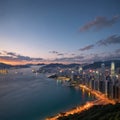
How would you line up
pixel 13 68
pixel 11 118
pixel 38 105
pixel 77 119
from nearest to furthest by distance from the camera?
1. pixel 77 119
2. pixel 11 118
3. pixel 38 105
4. pixel 13 68

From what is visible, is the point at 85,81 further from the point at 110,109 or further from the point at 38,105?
the point at 110,109

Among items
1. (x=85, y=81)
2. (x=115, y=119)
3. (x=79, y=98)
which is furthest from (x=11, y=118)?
(x=85, y=81)

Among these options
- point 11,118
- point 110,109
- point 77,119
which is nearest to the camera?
point 77,119

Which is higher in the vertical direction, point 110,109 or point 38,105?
point 110,109

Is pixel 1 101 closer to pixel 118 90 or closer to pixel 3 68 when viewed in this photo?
pixel 118 90

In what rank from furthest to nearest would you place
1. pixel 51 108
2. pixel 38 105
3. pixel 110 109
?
1. pixel 38 105
2. pixel 51 108
3. pixel 110 109

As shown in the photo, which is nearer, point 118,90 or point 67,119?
point 67,119

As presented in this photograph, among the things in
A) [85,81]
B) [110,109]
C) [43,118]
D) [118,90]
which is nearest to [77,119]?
[110,109]

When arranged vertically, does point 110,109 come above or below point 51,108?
above

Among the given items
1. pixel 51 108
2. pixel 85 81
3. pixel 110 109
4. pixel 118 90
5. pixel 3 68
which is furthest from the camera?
pixel 3 68
